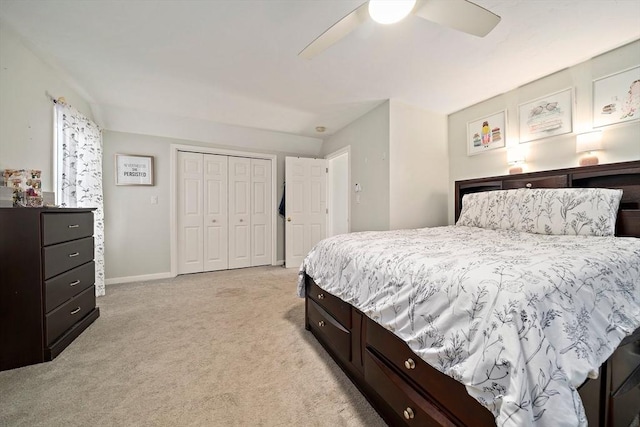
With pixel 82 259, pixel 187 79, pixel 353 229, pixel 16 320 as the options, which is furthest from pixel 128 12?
pixel 353 229

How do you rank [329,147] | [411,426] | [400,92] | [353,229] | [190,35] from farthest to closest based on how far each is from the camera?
[329,147] → [353,229] → [400,92] → [190,35] → [411,426]

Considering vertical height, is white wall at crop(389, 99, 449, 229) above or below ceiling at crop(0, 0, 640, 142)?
below

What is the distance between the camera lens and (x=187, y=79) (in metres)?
2.54

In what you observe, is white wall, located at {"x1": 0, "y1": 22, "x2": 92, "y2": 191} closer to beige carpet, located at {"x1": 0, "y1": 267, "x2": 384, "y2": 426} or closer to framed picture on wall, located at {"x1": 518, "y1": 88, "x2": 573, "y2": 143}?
beige carpet, located at {"x1": 0, "y1": 267, "x2": 384, "y2": 426}

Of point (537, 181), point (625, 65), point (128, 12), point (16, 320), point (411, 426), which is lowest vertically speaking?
point (411, 426)

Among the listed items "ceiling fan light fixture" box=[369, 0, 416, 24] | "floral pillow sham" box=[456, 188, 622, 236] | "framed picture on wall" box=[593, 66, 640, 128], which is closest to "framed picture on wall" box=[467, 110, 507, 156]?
"framed picture on wall" box=[593, 66, 640, 128]

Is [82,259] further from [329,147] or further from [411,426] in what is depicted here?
[329,147]

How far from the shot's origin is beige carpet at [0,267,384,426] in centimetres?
121

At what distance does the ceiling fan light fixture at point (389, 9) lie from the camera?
4.05 ft

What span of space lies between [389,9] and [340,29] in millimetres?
321

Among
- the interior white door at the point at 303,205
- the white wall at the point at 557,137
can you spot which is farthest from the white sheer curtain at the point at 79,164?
the white wall at the point at 557,137

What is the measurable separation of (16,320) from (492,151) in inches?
182

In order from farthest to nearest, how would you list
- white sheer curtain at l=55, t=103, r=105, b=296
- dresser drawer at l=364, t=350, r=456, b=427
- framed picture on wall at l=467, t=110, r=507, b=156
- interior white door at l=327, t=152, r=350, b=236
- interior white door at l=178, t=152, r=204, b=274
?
interior white door at l=327, t=152, r=350, b=236 < interior white door at l=178, t=152, r=204, b=274 < framed picture on wall at l=467, t=110, r=507, b=156 < white sheer curtain at l=55, t=103, r=105, b=296 < dresser drawer at l=364, t=350, r=456, b=427

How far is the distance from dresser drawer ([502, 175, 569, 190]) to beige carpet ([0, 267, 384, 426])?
2.56 meters
